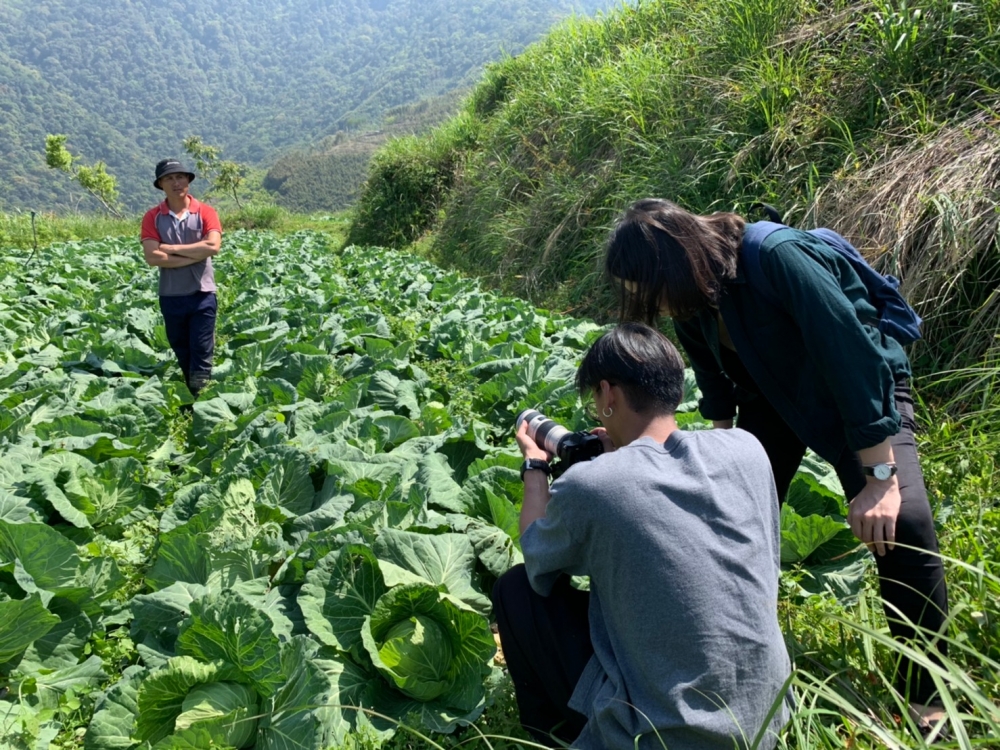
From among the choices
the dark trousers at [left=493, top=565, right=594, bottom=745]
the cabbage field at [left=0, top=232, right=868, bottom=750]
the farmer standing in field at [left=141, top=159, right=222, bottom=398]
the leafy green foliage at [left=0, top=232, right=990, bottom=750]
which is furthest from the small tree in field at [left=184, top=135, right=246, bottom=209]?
the dark trousers at [left=493, top=565, right=594, bottom=745]

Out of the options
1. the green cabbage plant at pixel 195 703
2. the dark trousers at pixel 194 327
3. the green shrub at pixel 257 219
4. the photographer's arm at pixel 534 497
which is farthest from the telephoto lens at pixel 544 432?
the green shrub at pixel 257 219

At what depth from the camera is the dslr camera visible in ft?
6.43

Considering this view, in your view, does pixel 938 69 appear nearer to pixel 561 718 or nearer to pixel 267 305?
pixel 561 718

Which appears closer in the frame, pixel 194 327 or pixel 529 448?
pixel 529 448

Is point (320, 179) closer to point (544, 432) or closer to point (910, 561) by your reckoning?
point (544, 432)

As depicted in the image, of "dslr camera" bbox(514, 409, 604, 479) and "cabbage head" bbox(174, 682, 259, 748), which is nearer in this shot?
"cabbage head" bbox(174, 682, 259, 748)

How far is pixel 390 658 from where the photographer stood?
78.9 inches

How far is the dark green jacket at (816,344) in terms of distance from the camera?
168 centimetres

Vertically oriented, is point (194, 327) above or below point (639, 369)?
below

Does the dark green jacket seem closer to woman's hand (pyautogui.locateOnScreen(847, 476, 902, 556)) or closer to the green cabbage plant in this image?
woman's hand (pyautogui.locateOnScreen(847, 476, 902, 556))

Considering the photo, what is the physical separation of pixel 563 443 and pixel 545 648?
53 centimetres

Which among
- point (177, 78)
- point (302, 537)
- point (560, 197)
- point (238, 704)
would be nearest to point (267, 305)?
point (560, 197)

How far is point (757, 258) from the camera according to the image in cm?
183

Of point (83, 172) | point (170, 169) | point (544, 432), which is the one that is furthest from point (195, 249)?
point (83, 172)
